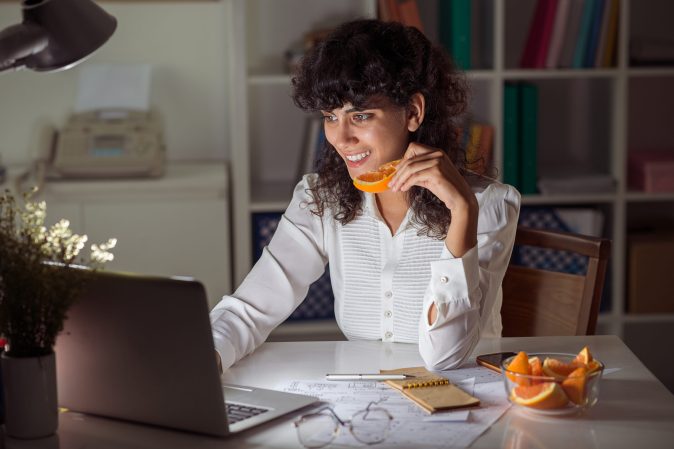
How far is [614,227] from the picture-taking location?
3473 mm

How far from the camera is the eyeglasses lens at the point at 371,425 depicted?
143 centimetres

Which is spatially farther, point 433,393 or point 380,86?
point 380,86

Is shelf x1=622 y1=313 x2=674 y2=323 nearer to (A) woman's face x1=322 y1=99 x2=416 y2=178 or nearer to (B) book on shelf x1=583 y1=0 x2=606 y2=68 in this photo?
(B) book on shelf x1=583 y1=0 x2=606 y2=68

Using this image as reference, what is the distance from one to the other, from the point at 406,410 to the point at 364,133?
0.67 metres

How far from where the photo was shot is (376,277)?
2143mm

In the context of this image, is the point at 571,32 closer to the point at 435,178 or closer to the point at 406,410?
the point at 435,178

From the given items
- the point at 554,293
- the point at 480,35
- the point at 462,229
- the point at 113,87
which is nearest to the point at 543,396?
the point at 462,229

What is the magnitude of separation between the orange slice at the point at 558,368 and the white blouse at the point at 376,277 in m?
0.25

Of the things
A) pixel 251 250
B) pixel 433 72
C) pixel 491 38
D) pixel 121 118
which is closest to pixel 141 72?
pixel 121 118

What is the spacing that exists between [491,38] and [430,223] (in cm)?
146

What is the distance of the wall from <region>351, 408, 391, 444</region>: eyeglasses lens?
2.30 metres

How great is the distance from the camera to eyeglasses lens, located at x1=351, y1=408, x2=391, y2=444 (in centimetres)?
143

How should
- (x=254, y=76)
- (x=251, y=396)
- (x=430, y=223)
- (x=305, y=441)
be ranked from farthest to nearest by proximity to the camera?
(x=254, y=76) → (x=430, y=223) → (x=251, y=396) → (x=305, y=441)

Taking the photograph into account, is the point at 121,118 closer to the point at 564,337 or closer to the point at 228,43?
the point at 228,43
